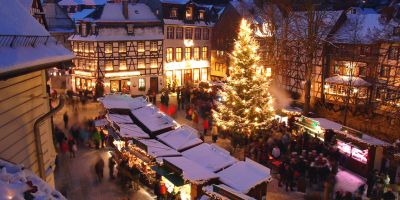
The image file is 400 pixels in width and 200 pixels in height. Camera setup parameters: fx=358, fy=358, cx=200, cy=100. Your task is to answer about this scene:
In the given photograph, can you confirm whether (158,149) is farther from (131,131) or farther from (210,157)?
(131,131)

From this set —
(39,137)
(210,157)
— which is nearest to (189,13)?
(210,157)

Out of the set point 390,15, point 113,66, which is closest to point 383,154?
point 390,15

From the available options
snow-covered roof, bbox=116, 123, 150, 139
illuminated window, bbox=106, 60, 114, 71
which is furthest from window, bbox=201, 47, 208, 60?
snow-covered roof, bbox=116, 123, 150, 139

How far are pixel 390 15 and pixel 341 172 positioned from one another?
15855mm

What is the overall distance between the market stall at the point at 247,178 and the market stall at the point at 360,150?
681 centimetres

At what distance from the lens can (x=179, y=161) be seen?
536 inches

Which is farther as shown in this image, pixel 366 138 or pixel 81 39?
pixel 81 39

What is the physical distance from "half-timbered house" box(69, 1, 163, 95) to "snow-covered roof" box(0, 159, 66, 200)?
93.6ft

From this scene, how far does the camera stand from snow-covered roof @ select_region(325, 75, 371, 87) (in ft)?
91.5

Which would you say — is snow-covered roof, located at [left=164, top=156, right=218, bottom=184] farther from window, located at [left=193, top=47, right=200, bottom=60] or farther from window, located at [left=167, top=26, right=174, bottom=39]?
window, located at [left=193, top=47, right=200, bottom=60]

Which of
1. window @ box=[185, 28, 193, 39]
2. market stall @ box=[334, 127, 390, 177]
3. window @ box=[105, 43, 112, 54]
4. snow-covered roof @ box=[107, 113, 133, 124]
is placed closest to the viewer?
market stall @ box=[334, 127, 390, 177]

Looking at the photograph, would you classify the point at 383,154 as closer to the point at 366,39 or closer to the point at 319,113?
the point at 319,113

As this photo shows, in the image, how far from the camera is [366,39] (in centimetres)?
2755

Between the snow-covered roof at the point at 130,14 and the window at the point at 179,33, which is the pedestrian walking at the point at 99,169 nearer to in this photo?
the snow-covered roof at the point at 130,14
